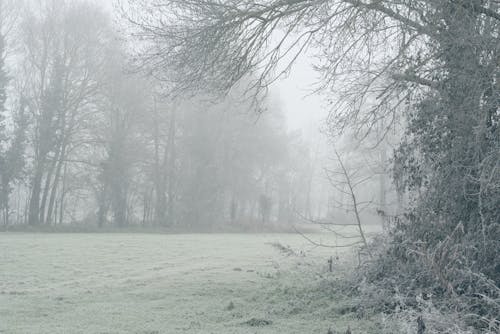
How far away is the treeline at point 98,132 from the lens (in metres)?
38.3

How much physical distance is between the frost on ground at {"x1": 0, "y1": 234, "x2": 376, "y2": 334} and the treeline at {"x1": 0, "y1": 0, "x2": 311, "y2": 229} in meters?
20.9

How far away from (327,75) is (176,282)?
5533mm

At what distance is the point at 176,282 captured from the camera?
1263 cm

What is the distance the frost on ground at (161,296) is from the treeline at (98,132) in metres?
20.9

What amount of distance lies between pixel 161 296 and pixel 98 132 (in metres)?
29.9

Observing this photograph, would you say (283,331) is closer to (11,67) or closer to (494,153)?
(494,153)

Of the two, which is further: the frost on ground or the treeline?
the treeline

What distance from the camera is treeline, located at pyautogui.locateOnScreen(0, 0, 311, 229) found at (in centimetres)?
3831

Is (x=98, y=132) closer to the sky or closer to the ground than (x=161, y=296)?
closer to the sky

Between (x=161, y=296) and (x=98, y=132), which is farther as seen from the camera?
(x=98, y=132)

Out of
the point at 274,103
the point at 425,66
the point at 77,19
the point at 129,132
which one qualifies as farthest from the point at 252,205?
the point at 425,66

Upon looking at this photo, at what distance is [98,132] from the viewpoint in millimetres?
39062

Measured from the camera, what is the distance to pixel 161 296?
10820mm

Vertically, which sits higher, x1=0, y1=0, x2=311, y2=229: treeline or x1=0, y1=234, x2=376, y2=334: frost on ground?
x1=0, y1=0, x2=311, y2=229: treeline
